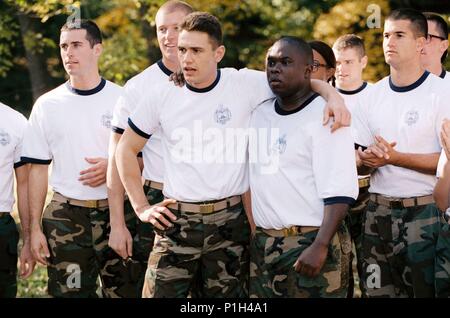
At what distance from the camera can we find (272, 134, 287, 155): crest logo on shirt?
5.07 meters

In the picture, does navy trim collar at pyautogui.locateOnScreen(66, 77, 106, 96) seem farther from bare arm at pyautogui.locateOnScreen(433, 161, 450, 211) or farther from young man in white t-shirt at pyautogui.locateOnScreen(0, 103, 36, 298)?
bare arm at pyautogui.locateOnScreen(433, 161, 450, 211)

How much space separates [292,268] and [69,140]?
2.07 m

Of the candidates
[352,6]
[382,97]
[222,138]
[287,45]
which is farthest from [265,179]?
[352,6]

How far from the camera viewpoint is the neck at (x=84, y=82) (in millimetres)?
6406

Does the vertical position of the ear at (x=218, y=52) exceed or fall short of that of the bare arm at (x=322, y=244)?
it exceeds it

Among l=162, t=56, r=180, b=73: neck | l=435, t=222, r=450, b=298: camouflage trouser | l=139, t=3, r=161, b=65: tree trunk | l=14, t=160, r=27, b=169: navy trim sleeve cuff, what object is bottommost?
l=435, t=222, r=450, b=298: camouflage trouser

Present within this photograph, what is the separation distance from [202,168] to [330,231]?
0.91 m

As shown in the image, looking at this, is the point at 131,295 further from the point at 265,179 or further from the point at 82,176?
the point at 265,179

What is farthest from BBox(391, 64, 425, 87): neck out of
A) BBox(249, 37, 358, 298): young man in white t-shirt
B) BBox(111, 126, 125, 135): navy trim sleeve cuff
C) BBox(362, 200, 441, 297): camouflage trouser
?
BBox(111, 126, 125, 135): navy trim sleeve cuff

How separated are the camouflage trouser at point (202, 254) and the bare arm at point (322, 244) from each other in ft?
2.14

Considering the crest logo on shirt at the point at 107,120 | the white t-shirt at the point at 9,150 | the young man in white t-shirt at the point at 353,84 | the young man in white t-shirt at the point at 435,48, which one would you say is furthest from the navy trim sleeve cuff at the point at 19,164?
the young man in white t-shirt at the point at 435,48

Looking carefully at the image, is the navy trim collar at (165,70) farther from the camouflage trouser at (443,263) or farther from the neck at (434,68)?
the camouflage trouser at (443,263)

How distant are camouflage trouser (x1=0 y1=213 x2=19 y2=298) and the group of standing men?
1 centimetres

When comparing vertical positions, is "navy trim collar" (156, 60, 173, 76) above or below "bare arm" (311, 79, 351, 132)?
above
